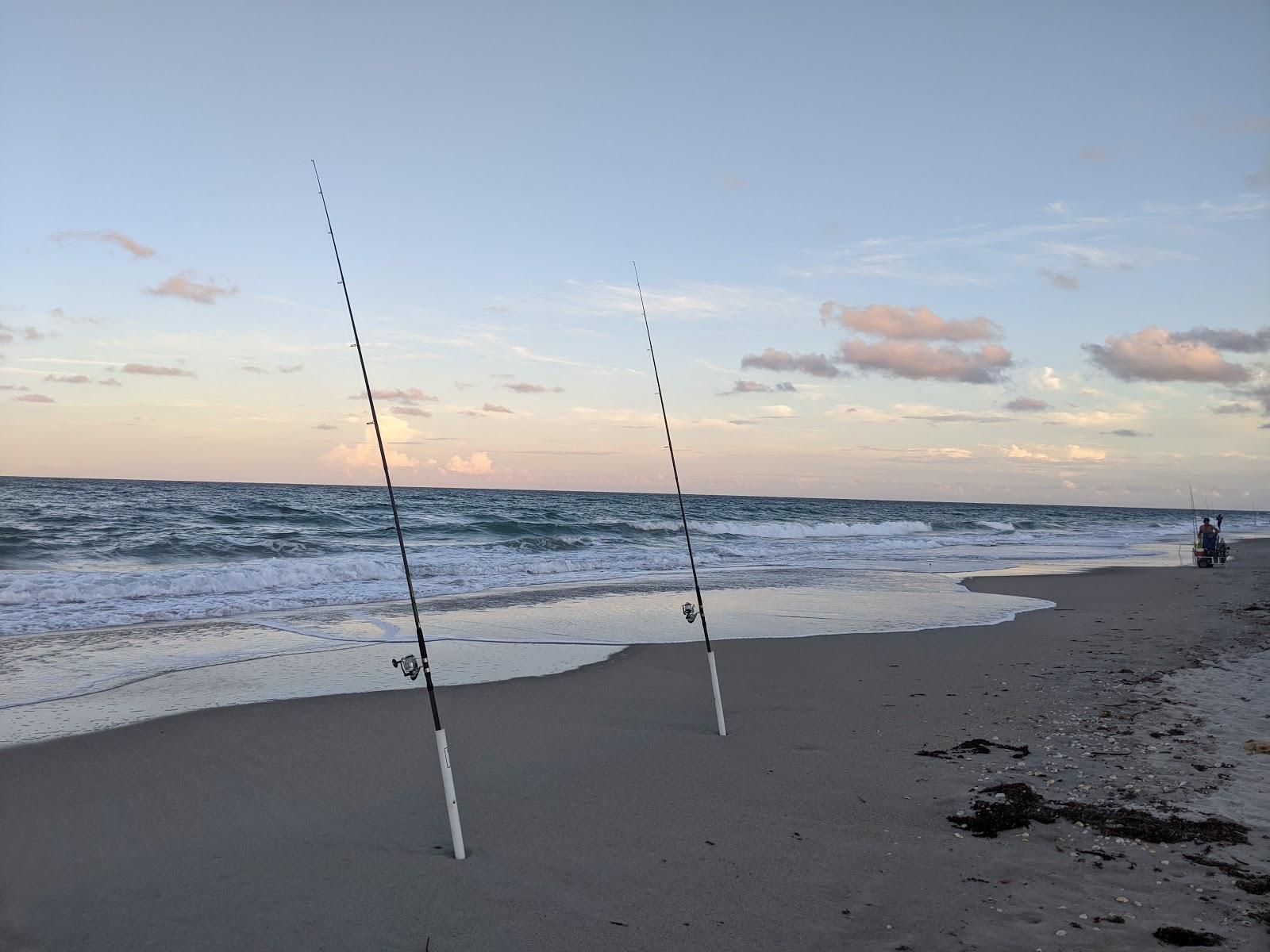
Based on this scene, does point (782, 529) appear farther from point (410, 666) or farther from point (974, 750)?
point (410, 666)

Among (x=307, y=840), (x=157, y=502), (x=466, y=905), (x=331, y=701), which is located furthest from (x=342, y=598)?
(x=157, y=502)

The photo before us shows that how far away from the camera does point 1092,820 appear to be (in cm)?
429

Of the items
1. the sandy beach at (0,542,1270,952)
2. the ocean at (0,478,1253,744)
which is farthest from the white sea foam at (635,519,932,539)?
the sandy beach at (0,542,1270,952)

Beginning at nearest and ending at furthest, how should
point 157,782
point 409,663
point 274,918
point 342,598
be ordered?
point 274,918 < point 409,663 < point 157,782 < point 342,598

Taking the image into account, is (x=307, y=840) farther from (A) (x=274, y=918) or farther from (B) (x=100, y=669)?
(B) (x=100, y=669)

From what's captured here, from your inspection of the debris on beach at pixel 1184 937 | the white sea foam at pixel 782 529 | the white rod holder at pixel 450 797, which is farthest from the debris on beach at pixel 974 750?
the white sea foam at pixel 782 529

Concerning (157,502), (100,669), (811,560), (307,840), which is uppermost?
(157,502)

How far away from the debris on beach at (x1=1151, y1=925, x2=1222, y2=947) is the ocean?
616 cm

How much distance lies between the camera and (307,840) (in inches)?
171

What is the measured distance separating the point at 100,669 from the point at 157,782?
14.1 feet

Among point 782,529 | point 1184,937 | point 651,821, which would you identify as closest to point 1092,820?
point 1184,937

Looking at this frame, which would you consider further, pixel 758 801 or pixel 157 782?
pixel 157 782

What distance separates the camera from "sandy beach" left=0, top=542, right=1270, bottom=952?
3463mm

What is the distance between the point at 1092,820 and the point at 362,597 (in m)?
13.1
